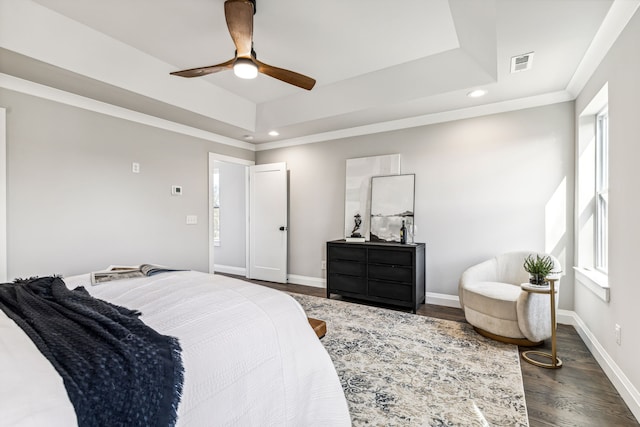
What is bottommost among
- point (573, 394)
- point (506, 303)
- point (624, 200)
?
point (573, 394)

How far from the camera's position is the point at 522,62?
2.61 m

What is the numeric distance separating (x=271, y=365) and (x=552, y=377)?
2.17m

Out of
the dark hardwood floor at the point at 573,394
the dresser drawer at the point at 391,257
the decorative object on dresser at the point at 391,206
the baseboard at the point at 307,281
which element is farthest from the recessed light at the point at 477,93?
the baseboard at the point at 307,281

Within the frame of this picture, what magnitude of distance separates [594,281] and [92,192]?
4.74 m

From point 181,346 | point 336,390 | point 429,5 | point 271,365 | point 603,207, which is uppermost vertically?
point 429,5

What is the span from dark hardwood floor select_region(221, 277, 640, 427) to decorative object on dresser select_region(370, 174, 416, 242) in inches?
74.7

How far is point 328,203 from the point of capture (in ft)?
15.7

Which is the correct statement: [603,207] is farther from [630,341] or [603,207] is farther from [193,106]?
[193,106]

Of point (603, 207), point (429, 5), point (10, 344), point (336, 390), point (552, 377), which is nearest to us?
point (10, 344)

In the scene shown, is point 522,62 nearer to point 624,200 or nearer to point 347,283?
point 624,200

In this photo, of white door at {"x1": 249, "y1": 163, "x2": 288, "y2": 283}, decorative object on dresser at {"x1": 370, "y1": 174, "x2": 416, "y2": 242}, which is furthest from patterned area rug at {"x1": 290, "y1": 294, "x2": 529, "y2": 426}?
white door at {"x1": 249, "y1": 163, "x2": 288, "y2": 283}

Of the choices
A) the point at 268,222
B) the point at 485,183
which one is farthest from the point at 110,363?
the point at 268,222

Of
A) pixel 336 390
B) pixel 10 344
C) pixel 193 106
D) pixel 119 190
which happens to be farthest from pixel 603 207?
pixel 119 190

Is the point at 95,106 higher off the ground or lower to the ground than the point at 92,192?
higher
